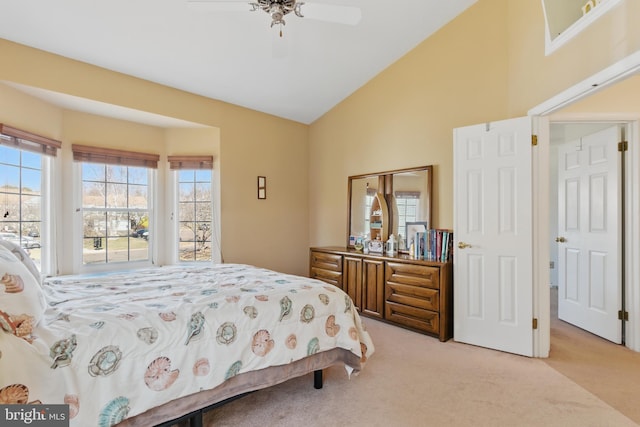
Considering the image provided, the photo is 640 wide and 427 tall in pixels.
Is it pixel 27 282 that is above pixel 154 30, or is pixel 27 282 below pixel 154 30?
below

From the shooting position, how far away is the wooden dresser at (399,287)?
10.1ft

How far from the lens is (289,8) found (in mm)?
2119

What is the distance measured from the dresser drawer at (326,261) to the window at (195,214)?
133cm

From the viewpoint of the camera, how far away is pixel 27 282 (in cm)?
150

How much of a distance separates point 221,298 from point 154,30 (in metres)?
2.39

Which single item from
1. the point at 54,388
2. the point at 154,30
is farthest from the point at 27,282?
the point at 154,30

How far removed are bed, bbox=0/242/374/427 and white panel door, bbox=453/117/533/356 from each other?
1334 millimetres

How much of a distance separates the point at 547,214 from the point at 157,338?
296cm

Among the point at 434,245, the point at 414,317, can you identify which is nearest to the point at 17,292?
the point at 414,317

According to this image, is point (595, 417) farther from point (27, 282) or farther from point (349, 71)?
point (349, 71)

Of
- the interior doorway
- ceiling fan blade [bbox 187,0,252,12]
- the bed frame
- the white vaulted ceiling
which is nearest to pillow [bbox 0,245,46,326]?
the bed frame

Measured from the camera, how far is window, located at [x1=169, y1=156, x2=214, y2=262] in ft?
13.7

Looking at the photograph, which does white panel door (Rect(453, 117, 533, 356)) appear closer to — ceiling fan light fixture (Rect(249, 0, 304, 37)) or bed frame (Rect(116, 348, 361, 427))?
bed frame (Rect(116, 348, 361, 427))

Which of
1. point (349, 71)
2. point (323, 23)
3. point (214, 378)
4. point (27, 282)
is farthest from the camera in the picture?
point (349, 71)
